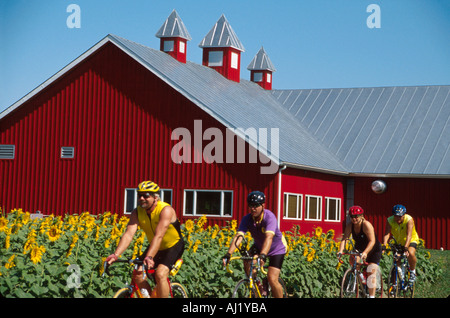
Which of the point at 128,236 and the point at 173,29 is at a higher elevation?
the point at 173,29

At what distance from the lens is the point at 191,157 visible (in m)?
28.0

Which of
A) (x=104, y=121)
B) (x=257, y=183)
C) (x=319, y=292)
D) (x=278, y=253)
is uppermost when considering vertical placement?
(x=104, y=121)

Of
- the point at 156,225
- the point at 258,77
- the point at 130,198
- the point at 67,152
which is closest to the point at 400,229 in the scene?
the point at 156,225

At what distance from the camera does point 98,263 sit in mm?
10617

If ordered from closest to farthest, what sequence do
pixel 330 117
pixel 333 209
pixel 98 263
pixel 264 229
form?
pixel 264 229 → pixel 98 263 → pixel 333 209 → pixel 330 117

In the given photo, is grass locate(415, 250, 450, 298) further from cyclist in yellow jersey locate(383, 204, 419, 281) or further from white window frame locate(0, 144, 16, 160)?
white window frame locate(0, 144, 16, 160)

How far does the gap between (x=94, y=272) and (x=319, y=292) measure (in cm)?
555

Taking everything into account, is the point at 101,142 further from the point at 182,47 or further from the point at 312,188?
the point at 312,188

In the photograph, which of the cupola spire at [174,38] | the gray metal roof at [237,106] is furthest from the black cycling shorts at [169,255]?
the cupola spire at [174,38]

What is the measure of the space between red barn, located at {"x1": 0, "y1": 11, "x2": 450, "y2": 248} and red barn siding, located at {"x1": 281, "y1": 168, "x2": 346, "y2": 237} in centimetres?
5

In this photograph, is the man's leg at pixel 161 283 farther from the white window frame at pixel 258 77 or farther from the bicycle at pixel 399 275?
the white window frame at pixel 258 77

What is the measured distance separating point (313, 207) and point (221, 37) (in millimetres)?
11248
